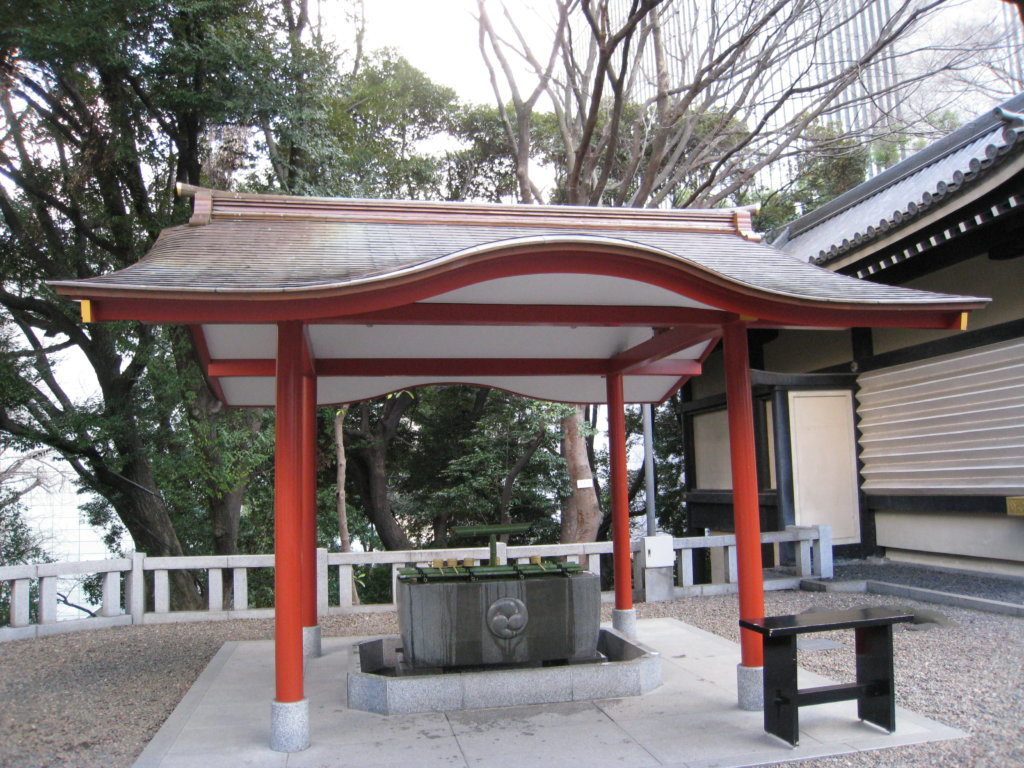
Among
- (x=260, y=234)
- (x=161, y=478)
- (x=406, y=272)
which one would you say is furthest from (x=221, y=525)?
(x=406, y=272)

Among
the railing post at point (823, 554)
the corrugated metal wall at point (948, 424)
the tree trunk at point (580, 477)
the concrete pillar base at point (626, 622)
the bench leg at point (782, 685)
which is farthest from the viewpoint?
the tree trunk at point (580, 477)

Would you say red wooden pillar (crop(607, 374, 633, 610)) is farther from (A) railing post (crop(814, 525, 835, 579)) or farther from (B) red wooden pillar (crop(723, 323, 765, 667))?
(A) railing post (crop(814, 525, 835, 579))

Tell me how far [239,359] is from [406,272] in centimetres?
277

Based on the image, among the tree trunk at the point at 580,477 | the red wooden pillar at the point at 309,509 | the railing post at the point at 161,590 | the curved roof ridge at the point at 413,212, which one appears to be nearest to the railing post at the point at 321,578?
the red wooden pillar at the point at 309,509

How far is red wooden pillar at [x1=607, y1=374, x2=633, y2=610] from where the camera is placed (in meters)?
7.04

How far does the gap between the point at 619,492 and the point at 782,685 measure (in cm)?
287

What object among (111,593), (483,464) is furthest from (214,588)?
(483,464)

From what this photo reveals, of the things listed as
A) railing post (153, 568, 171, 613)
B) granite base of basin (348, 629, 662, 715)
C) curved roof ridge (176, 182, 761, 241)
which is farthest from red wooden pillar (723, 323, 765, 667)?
railing post (153, 568, 171, 613)

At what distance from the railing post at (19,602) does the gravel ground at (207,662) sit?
0.88ft

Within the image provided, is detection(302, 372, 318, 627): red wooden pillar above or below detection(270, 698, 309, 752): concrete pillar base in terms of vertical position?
above

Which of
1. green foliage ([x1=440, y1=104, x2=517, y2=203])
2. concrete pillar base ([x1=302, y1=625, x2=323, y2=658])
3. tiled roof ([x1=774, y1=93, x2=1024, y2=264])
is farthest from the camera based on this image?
green foliage ([x1=440, y1=104, x2=517, y2=203])

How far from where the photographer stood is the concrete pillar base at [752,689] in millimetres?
4918

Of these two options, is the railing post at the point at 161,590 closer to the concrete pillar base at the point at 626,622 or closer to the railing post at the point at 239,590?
the railing post at the point at 239,590

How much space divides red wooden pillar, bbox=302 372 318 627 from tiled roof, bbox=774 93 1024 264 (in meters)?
6.21
